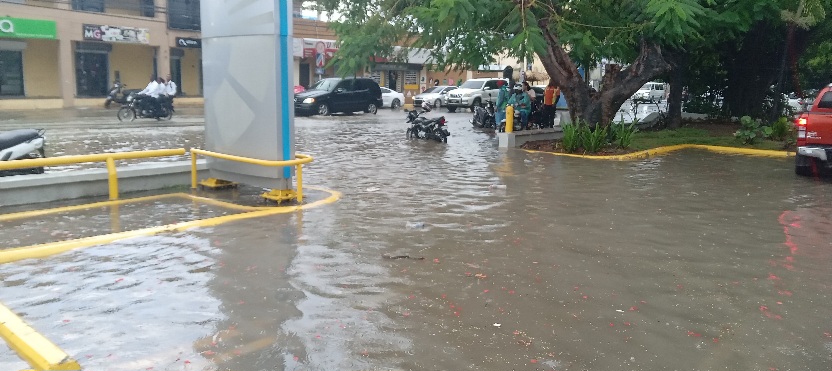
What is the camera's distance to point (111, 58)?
36.7m

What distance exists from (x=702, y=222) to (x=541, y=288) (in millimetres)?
3654

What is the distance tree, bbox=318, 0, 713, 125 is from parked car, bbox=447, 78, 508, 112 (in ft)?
59.7

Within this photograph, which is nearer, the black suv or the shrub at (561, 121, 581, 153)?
the shrub at (561, 121, 581, 153)

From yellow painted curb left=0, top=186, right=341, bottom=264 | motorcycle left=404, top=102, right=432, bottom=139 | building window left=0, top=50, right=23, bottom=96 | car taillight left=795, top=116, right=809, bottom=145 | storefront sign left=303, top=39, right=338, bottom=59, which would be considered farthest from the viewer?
storefront sign left=303, top=39, right=338, bottom=59

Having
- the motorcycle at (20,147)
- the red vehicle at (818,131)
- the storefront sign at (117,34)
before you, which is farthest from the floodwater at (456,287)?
the storefront sign at (117,34)

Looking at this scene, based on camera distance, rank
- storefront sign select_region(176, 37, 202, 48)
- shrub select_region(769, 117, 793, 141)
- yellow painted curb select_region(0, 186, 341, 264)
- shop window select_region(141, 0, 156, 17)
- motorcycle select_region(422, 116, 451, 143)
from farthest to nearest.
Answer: storefront sign select_region(176, 37, 202, 48) < shop window select_region(141, 0, 156, 17) < motorcycle select_region(422, 116, 451, 143) < shrub select_region(769, 117, 793, 141) < yellow painted curb select_region(0, 186, 341, 264)

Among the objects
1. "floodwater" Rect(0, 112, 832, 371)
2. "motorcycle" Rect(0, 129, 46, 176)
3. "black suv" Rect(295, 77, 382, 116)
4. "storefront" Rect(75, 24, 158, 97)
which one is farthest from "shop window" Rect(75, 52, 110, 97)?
"floodwater" Rect(0, 112, 832, 371)

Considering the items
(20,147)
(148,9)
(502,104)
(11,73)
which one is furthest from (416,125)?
(148,9)

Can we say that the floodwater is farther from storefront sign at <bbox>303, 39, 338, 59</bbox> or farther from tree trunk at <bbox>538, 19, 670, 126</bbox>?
storefront sign at <bbox>303, 39, 338, 59</bbox>

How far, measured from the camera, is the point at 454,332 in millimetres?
4938

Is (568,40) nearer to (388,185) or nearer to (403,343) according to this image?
(388,185)

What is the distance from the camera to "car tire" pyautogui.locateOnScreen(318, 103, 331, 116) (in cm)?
2992

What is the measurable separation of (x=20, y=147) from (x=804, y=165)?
12739mm

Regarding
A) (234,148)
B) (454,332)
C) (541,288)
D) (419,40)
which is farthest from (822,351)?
(419,40)
